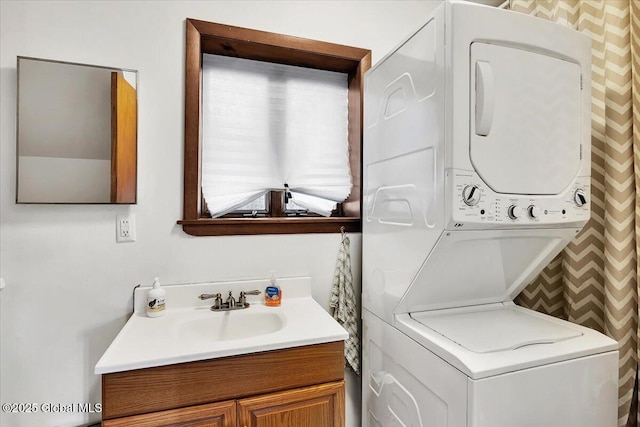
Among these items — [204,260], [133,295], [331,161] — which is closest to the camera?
[133,295]

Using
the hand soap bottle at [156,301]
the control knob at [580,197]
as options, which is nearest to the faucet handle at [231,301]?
the hand soap bottle at [156,301]

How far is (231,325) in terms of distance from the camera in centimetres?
149

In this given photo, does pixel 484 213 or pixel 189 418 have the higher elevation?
pixel 484 213

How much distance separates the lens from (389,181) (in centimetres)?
144

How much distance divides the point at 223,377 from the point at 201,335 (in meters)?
0.37

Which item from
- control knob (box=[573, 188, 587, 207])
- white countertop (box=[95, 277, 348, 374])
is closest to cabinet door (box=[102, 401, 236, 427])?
white countertop (box=[95, 277, 348, 374])

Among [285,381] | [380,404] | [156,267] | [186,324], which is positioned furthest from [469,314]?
[156,267]

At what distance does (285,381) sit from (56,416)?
1.05 meters

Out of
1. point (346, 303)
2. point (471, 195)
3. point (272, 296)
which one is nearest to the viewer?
point (471, 195)

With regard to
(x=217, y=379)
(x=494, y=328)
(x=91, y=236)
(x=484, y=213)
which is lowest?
(x=217, y=379)

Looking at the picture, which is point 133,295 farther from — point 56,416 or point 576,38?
point 576,38

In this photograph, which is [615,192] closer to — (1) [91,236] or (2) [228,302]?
(2) [228,302]

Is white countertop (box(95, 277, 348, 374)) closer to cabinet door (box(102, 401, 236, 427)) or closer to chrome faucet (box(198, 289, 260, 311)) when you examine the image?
chrome faucet (box(198, 289, 260, 311))

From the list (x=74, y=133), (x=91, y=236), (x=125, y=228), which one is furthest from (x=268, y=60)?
(x=91, y=236)
